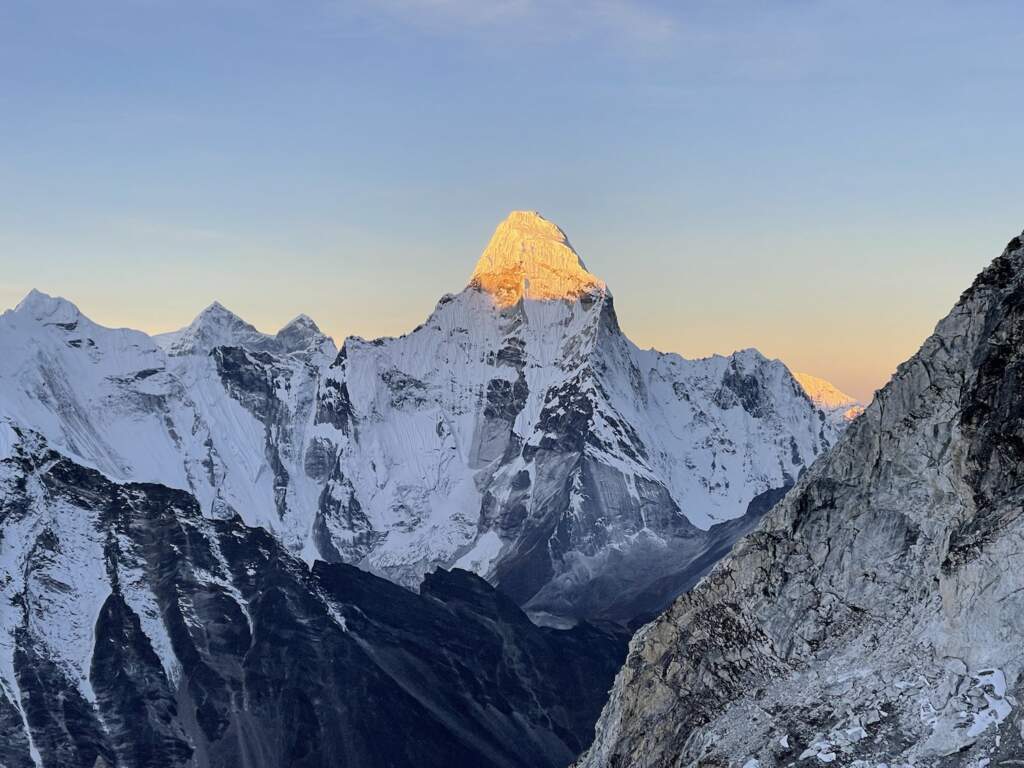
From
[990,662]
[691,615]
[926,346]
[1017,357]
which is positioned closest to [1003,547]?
[990,662]

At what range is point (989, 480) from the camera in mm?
97750

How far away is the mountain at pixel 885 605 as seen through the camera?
9031 cm

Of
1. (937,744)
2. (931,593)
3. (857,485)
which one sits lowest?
(937,744)

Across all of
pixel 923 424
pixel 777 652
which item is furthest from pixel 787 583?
pixel 923 424

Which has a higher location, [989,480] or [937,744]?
[989,480]

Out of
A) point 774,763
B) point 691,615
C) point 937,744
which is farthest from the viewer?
point 691,615

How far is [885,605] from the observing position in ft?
333

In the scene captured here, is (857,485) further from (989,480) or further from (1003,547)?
(1003,547)

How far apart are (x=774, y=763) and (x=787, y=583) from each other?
1430 cm

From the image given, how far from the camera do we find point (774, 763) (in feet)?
320

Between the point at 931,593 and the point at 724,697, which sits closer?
the point at 931,593

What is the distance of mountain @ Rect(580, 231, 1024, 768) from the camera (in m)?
90.3

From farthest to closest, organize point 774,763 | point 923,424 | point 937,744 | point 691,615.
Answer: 1. point 691,615
2. point 923,424
3. point 774,763
4. point 937,744

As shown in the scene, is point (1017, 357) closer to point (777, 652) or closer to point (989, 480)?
point (989, 480)
